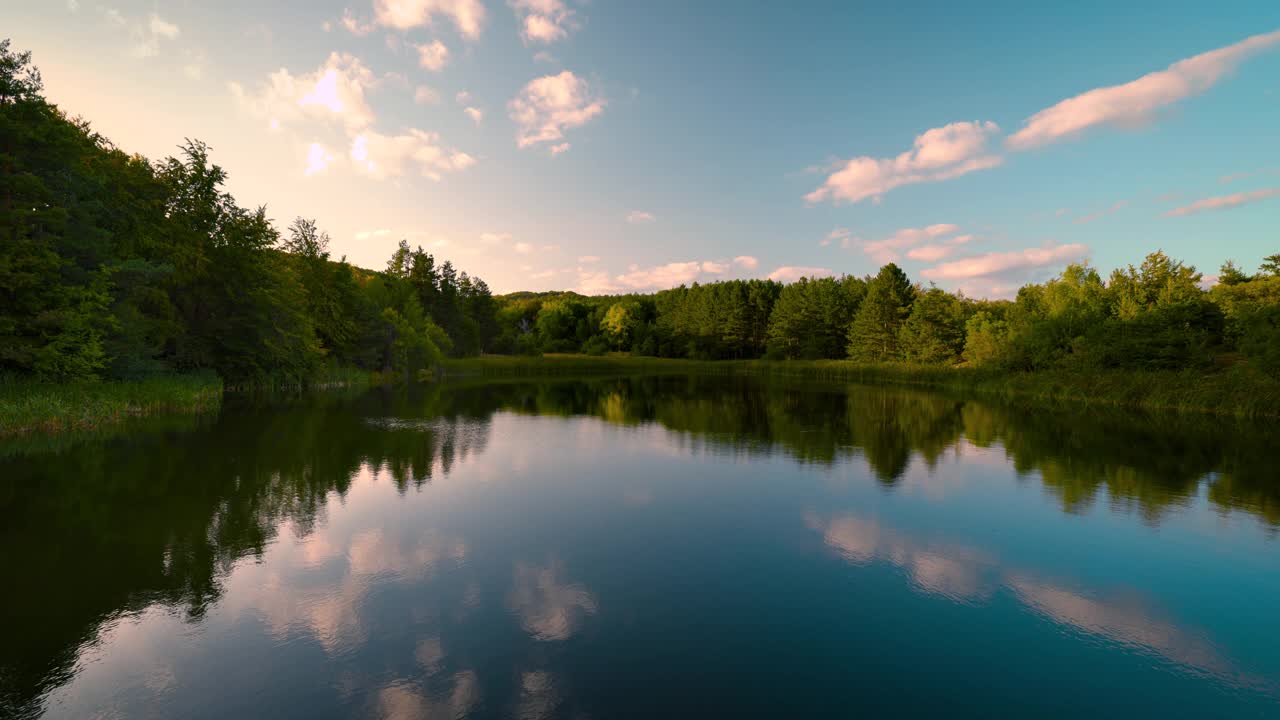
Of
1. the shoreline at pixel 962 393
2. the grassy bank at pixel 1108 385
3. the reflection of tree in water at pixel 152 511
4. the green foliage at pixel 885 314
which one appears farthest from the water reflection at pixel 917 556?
the green foliage at pixel 885 314

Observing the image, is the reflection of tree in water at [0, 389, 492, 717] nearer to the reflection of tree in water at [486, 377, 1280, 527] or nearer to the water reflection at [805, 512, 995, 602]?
the water reflection at [805, 512, 995, 602]

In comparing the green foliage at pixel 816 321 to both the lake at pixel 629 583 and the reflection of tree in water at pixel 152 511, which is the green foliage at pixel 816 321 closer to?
the lake at pixel 629 583

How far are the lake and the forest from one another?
7.40 meters

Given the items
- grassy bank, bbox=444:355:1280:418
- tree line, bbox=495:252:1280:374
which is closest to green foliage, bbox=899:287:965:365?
tree line, bbox=495:252:1280:374

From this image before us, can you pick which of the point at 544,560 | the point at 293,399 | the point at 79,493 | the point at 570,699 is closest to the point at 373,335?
the point at 293,399

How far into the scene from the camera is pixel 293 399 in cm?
4269

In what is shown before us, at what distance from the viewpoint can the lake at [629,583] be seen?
699cm

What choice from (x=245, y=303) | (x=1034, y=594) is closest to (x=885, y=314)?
(x=245, y=303)

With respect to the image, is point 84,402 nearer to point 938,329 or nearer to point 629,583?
point 629,583

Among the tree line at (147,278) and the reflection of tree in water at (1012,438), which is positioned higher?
the tree line at (147,278)

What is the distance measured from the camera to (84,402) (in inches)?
980

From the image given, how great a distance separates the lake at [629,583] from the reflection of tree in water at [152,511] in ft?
0.29

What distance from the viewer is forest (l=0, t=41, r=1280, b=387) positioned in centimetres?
2428

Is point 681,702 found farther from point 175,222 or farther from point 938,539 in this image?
point 175,222
